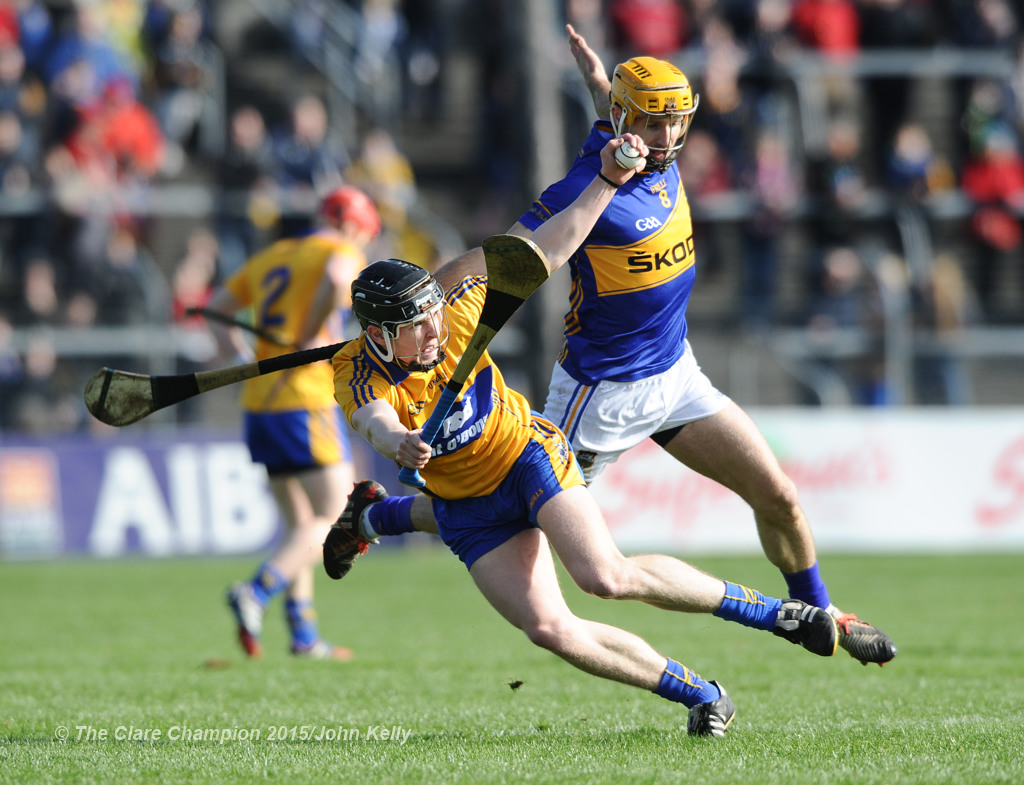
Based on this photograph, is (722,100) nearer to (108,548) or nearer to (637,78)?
(108,548)

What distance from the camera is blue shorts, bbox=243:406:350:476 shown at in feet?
26.6

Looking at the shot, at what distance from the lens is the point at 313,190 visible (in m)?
15.7

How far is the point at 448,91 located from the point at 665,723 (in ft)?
46.6

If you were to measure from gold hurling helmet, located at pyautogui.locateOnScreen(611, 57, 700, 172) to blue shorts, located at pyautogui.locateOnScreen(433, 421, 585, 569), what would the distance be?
4.62 feet

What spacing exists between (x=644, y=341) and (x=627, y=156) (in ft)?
3.48

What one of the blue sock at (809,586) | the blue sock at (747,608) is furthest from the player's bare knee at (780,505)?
the blue sock at (747,608)

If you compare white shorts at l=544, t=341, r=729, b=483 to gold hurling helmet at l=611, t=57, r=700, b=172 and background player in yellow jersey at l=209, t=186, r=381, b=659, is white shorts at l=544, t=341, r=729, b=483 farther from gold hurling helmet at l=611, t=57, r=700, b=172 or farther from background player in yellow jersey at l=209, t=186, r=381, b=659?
background player in yellow jersey at l=209, t=186, r=381, b=659

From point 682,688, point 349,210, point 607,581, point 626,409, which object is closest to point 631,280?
point 626,409

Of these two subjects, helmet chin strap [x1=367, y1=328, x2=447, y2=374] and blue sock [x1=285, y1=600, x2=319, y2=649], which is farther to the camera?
blue sock [x1=285, y1=600, x2=319, y2=649]

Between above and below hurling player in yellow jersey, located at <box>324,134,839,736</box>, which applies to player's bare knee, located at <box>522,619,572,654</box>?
below

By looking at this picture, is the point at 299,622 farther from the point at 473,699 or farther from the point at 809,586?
the point at 809,586

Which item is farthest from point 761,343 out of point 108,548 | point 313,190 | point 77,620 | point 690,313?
point 77,620

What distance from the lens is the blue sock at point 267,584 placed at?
7762 mm

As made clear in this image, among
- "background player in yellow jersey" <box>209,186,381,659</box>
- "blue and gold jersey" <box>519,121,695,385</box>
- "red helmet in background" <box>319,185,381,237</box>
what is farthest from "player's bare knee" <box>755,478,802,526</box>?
"red helmet in background" <box>319,185,381,237</box>
